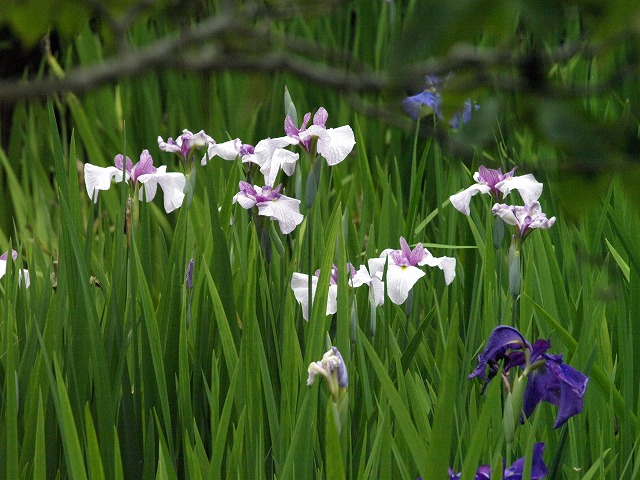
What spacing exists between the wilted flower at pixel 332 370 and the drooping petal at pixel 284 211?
35 cm

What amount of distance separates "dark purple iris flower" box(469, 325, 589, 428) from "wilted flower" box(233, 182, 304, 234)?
368 millimetres

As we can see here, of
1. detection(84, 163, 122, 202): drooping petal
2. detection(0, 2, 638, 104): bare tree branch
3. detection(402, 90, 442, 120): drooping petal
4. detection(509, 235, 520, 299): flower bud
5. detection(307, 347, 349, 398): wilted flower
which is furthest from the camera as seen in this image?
detection(402, 90, 442, 120): drooping petal

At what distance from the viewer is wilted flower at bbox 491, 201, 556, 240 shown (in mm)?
1150

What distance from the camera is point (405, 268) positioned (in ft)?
4.03

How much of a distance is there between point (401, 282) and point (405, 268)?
0.04 m

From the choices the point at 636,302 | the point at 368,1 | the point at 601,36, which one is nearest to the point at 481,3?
the point at 601,36

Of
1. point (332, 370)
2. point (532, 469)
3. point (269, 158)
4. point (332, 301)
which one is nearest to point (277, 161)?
point (269, 158)

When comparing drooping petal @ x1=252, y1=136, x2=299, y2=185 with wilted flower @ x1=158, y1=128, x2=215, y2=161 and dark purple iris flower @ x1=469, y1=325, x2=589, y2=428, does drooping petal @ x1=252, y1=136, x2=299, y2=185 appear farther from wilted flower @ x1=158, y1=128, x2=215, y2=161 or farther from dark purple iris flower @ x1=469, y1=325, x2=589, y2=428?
dark purple iris flower @ x1=469, y1=325, x2=589, y2=428

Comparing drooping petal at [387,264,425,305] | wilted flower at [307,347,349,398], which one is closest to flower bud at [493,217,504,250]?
drooping petal at [387,264,425,305]

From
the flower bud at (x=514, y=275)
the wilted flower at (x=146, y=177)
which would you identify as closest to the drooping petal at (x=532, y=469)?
the flower bud at (x=514, y=275)

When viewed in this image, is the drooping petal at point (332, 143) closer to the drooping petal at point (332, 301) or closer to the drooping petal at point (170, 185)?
the drooping petal at point (332, 301)

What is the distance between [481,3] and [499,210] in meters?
0.76

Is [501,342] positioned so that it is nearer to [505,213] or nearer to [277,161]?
[505,213]

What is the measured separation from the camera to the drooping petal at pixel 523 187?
4.15 feet
